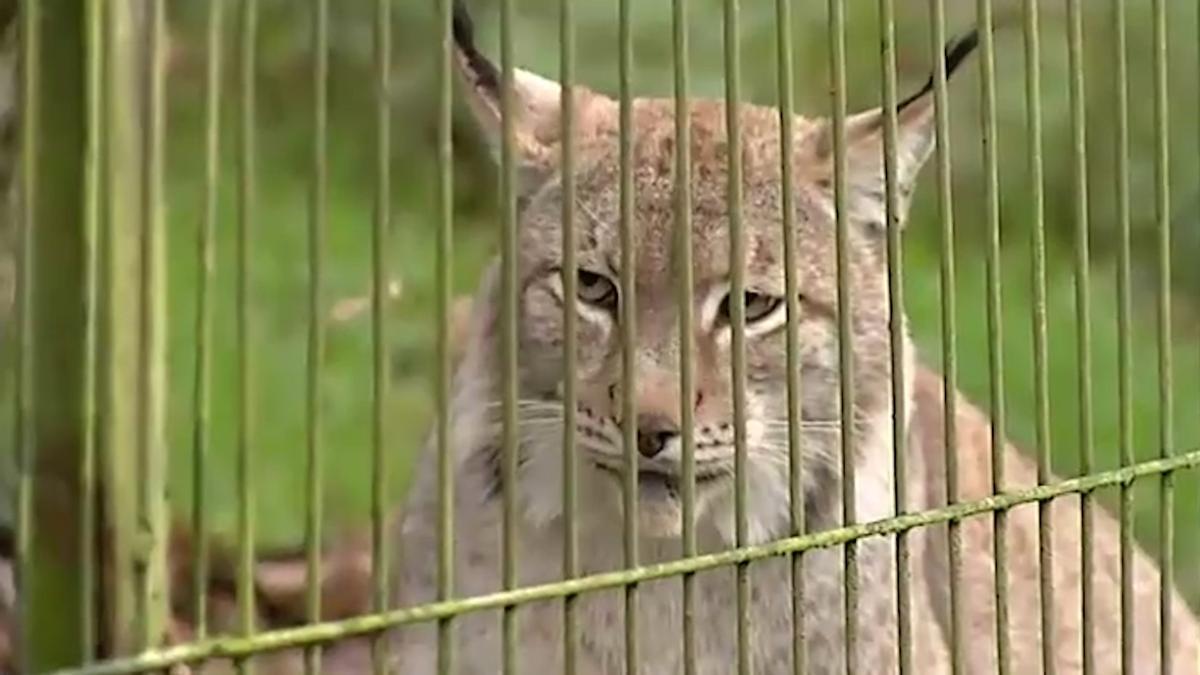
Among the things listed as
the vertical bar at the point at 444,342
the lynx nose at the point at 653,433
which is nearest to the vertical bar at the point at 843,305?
the lynx nose at the point at 653,433

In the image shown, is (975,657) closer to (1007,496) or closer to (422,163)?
(1007,496)

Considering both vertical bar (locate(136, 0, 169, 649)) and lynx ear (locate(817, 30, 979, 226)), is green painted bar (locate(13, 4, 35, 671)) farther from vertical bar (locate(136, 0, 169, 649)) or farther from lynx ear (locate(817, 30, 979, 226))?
lynx ear (locate(817, 30, 979, 226))

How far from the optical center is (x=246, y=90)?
2.78 feet

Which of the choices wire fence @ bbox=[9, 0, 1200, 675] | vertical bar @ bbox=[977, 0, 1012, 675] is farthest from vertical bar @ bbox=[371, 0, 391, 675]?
vertical bar @ bbox=[977, 0, 1012, 675]

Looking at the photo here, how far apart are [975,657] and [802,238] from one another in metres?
0.32

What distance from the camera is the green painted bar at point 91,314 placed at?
792 mm

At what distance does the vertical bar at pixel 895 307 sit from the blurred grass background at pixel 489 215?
0.38ft

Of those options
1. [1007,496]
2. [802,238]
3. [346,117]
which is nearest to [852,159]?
[802,238]

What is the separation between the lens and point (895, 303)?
43.4 inches

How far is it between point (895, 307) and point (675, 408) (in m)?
0.14

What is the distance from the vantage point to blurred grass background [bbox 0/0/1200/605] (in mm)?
962

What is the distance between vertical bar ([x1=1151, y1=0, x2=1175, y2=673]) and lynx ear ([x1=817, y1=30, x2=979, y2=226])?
0.39 ft

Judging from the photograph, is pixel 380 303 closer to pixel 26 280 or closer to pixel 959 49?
pixel 26 280

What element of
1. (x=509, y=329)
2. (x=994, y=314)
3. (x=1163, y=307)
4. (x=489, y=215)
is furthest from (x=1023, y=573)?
(x=509, y=329)
